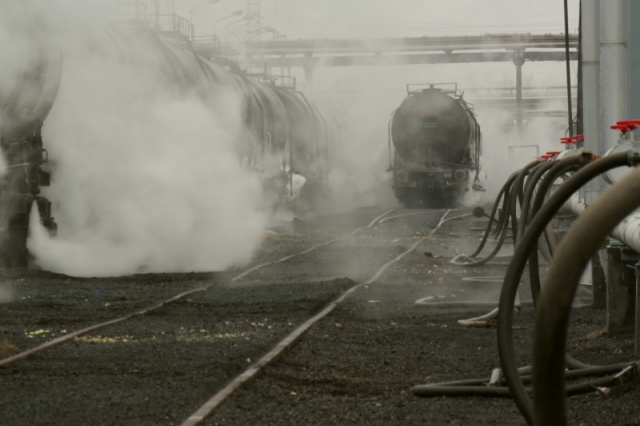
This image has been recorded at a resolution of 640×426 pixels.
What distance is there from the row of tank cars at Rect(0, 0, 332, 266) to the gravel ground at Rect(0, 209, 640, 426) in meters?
0.87

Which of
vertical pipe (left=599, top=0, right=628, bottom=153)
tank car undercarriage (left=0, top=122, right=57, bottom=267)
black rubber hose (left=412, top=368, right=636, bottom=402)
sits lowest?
black rubber hose (left=412, top=368, right=636, bottom=402)

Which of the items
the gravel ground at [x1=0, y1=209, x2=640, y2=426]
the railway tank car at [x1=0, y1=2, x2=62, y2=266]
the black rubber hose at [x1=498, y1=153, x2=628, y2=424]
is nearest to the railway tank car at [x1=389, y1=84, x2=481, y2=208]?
the gravel ground at [x1=0, y1=209, x2=640, y2=426]

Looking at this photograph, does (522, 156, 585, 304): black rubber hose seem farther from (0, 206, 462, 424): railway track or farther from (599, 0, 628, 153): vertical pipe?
(599, 0, 628, 153): vertical pipe

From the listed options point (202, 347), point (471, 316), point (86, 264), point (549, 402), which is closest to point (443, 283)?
point (471, 316)

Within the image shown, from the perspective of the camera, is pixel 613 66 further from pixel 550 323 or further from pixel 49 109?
pixel 550 323

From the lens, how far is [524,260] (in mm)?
4176

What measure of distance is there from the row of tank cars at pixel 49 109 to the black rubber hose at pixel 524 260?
25.9 ft

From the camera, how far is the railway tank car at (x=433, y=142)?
95.6ft

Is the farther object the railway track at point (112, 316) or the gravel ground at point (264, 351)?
the railway track at point (112, 316)

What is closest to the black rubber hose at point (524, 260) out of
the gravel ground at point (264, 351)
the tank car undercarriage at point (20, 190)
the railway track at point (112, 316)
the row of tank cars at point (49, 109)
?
the gravel ground at point (264, 351)

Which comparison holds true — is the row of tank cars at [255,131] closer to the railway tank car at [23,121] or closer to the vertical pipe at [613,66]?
the railway tank car at [23,121]

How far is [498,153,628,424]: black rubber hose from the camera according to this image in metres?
3.25

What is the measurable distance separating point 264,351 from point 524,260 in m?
3.70

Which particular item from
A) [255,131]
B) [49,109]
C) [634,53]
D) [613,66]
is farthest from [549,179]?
[255,131]
